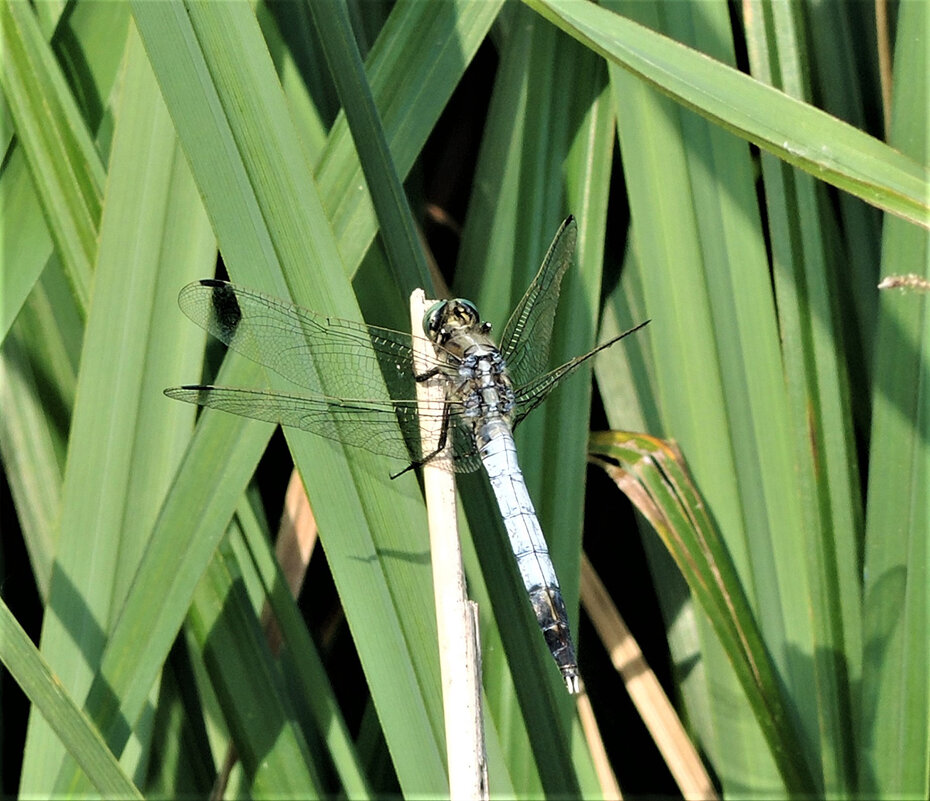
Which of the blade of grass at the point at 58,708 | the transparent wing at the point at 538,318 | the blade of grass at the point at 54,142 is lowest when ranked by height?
the blade of grass at the point at 58,708

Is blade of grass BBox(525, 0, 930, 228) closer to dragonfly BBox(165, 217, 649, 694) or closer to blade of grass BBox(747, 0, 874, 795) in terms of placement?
dragonfly BBox(165, 217, 649, 694)

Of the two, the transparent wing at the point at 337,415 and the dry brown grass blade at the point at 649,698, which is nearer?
the transparent wing at the point at 337,415

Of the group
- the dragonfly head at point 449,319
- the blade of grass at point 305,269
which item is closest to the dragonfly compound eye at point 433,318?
the dragonfly head at point 449,319

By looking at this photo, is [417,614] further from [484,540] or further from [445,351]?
[445,351]

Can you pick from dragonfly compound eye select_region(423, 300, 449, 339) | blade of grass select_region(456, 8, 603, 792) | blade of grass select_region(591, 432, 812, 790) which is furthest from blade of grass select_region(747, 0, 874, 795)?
dragonfly compound eye select_region(423, 300, 449, 339)

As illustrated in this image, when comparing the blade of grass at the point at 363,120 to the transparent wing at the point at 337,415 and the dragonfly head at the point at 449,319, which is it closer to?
the dragonfly head at the point at 449,319

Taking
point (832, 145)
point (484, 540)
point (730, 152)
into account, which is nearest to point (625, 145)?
point (730, 152)

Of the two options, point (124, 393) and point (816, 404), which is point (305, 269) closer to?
point (124, 393)

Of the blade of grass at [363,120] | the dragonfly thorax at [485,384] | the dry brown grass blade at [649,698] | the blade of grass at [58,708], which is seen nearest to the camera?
the blade of grass at [58,708]
